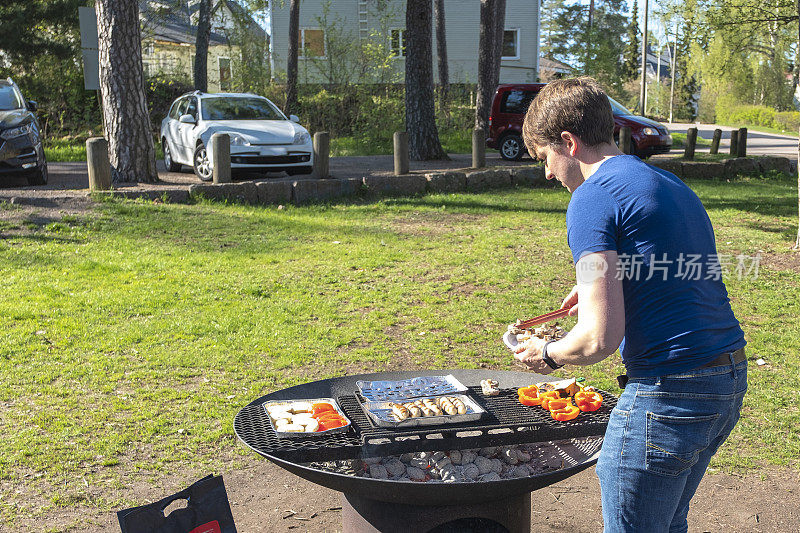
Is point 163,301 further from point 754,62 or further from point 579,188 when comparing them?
point 754,62

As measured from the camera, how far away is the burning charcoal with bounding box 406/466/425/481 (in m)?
3.20

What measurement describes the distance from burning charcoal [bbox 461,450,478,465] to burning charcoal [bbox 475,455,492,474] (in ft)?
0.06

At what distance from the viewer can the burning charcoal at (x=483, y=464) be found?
326cm

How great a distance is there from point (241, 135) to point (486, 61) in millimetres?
8860

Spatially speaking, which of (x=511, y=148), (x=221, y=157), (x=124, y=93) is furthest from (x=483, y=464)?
(x=511, y=148)

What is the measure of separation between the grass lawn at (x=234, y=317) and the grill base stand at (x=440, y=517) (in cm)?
183

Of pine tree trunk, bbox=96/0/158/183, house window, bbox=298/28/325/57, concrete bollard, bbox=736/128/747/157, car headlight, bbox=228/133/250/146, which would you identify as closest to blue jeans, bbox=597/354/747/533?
pine tree trunk, bbox=96/0/158/183

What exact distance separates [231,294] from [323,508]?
4085mm

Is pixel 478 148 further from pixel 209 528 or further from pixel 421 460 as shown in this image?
pixel 209 528

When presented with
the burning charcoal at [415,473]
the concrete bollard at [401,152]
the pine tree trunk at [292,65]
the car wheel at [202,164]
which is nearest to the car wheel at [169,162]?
the car wheel at [202,164]

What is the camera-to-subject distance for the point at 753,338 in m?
6.80

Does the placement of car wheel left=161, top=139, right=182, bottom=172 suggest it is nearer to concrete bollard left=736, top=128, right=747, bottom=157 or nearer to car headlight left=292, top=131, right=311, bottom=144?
car headlight left=292, top=131, right=311, bottom=144

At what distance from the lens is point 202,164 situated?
1420cm

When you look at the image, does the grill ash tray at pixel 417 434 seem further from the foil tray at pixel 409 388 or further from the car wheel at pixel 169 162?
the car wheel at pixel 169 162
